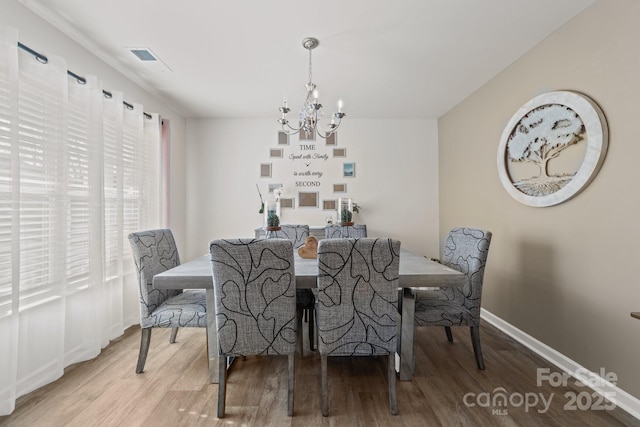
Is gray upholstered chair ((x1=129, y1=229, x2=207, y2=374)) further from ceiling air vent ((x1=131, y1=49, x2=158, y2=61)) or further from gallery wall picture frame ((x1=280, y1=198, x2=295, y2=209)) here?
gallery wall picture frame ((x1=280, y1=198, x2=295, y2=209))

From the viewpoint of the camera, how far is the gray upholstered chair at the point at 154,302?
1872 millimetres

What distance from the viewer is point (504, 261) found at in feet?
8.69

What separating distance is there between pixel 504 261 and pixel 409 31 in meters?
2.16

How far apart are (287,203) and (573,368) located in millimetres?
3215

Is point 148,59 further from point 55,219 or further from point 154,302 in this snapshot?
point 154,302

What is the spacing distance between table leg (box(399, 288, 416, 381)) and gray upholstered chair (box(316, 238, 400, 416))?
0.34m

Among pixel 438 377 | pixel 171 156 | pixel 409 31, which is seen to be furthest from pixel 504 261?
pixel 171 156

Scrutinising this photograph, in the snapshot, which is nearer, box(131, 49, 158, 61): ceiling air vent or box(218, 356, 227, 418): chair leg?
box(218, 356, 227, 418): chair leg

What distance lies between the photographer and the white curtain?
1.57 metres

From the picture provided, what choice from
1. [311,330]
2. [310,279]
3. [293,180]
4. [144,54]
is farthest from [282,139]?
[310,279]

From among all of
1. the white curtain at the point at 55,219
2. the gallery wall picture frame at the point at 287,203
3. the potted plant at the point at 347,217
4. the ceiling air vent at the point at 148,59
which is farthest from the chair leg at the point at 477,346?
the ceiling air vent at the point at 148,59

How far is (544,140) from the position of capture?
6.94ft

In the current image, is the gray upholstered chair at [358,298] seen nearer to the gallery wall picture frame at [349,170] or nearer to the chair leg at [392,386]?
the chair leg at [392,386]

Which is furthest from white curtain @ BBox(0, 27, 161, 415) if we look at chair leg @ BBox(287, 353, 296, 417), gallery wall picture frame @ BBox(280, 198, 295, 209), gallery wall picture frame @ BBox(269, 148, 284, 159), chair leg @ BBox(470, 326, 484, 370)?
chair leg @ BBox(470, 326, 484, 370)
